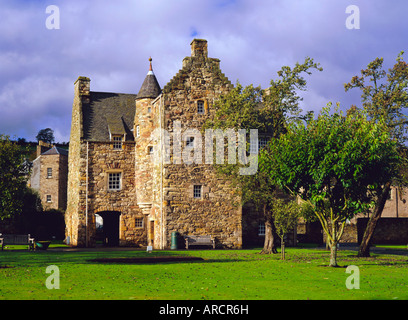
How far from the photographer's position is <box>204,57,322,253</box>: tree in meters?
34.7

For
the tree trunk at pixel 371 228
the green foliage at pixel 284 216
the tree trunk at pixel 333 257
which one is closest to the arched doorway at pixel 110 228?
the green foliage at pixel 284 216

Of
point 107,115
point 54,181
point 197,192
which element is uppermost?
point 107,115

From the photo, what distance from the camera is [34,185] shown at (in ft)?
247

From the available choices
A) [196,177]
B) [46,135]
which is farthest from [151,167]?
[46,135]

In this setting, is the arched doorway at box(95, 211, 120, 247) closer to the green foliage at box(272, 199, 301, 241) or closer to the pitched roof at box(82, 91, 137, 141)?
the pitched roof at box(82, 91, 137, 141)

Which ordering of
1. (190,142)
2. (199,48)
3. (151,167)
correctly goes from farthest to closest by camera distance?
(151,167)
(199,48)
(190,142)

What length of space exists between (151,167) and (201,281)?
83.9 ft

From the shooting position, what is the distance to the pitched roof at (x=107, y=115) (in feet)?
154

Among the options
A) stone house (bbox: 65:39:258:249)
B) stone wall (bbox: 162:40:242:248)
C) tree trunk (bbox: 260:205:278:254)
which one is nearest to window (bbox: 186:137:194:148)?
stone house (bbox: 65:39:258:249)

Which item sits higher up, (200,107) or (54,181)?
(200,107)

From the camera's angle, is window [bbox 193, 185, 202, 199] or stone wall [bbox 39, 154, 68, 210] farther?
stone wall [bbox 39, 154, 68, 210]

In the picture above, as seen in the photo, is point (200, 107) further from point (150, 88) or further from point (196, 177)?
point (150, 88)

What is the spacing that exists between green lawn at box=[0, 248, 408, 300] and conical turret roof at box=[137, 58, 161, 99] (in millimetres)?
20981

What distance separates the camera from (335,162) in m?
25.3
